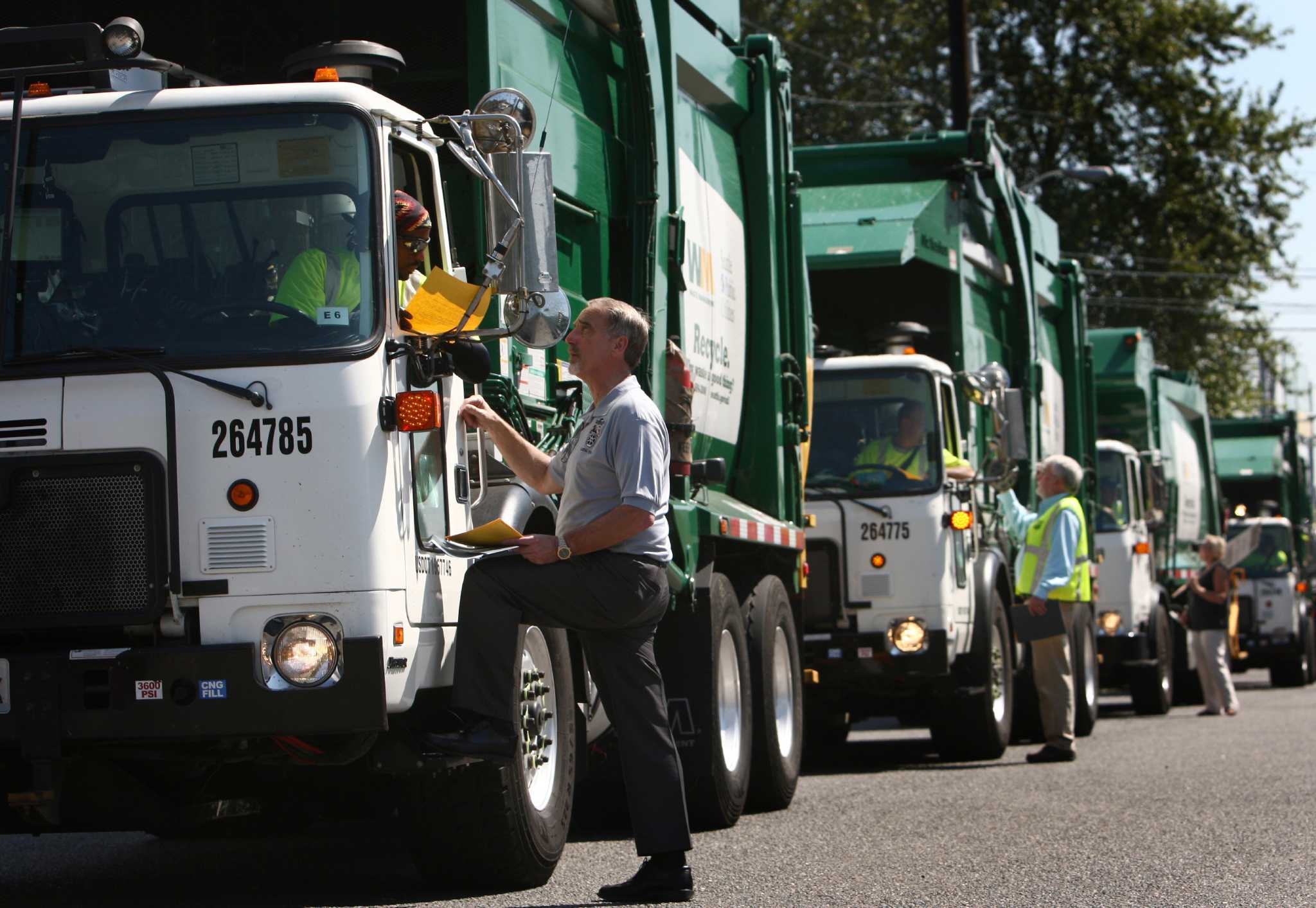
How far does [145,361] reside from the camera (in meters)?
5.69

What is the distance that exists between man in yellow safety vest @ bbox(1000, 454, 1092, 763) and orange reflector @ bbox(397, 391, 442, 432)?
745 cm

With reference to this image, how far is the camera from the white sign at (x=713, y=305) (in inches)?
344

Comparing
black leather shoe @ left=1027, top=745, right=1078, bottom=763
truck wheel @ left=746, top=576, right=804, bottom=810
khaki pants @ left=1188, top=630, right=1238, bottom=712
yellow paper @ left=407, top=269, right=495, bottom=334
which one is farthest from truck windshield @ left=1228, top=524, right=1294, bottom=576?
yellow paper @ left=407, top=269, right=495, bottom=334

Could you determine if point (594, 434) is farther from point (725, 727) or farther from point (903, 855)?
point (725, 727)

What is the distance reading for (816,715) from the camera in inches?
515

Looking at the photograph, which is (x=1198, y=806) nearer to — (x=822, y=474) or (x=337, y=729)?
(x=822, y=474)

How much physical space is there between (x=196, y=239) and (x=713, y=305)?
369 centimetres

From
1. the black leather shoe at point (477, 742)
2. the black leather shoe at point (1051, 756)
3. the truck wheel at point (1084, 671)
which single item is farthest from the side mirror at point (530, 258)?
the truck wheel at point (1084, 671)

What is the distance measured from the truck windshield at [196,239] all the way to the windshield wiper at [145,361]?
13 millimetres

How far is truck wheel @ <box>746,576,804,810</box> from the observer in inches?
363

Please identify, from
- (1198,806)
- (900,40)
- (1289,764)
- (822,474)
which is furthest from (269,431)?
(900,40)

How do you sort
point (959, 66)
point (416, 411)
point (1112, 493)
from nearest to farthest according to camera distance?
point (416, 411)
point (1112, 493)
point (959, 66)

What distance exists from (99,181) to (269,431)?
3.05ft

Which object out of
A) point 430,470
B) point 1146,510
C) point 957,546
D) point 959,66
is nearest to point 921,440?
point 957,546
